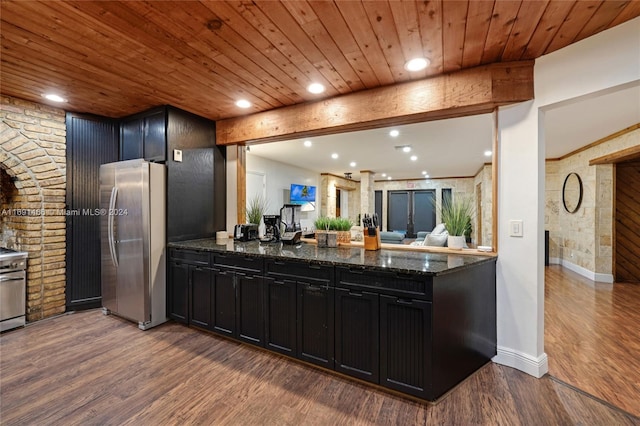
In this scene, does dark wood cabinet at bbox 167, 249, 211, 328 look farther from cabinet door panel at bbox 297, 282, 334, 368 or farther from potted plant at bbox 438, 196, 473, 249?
potted plant at bbox 438, 196, 473, 249

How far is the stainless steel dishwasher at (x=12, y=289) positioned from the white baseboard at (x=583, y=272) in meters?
7.98

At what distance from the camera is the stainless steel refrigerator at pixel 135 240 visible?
302 centimetres

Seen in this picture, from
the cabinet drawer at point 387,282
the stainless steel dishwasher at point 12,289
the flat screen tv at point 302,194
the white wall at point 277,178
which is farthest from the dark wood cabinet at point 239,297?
the flat screen tv at point 302,194

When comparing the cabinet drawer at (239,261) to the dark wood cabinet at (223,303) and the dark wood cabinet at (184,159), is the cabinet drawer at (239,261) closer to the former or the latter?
the dark wood cabinet at (223,303)

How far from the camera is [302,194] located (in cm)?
778

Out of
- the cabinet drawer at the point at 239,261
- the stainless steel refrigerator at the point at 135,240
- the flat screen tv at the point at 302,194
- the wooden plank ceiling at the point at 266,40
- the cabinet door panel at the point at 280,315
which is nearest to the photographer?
the wooden plank ceiling at the point at 266,40

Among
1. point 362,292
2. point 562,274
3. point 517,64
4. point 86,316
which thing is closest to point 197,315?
point 86,316

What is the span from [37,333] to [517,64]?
4915mm

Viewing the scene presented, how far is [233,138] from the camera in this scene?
142 inches

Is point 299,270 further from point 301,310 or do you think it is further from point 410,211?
point 410,211

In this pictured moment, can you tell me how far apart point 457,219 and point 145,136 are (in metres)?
3.45

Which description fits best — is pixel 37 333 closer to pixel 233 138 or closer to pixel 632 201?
pixel 233 138

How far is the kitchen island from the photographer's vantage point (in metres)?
1.87

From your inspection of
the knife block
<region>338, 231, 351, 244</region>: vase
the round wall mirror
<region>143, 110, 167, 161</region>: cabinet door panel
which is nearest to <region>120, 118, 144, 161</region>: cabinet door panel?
<region>143, 110, 167, 161</region>: cabinet door panel
